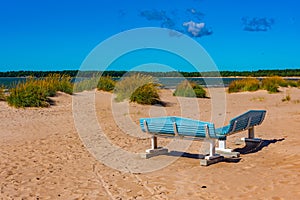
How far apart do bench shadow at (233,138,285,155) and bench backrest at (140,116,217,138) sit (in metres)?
1.63

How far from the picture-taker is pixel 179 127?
8.45 m

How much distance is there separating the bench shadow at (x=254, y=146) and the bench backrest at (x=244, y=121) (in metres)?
0.52

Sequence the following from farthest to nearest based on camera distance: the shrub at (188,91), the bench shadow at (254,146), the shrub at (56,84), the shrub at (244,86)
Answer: the shrub at (244,86) < the shrub at (188,91) < the shrub at (56,84) < the bench shadow at (254,146)

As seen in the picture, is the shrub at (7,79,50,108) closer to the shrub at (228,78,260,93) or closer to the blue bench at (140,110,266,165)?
the blue bench at (140,110,266,165)

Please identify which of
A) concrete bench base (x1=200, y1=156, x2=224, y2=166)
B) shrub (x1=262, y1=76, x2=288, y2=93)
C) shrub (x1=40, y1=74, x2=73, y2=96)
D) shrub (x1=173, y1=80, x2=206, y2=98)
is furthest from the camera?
shrub (x1=262, y1=76, x2=288, y2=93)

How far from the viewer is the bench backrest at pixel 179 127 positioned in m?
8.12

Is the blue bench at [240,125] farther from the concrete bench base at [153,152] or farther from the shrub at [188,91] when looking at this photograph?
the shrub at [188,91]

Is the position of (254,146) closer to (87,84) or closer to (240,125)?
(240,125)

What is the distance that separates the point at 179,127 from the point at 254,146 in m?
2.51

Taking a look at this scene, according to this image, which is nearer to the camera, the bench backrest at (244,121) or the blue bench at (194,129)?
the blue bench at (194,129)

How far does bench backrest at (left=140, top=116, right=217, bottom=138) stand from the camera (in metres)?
8.12

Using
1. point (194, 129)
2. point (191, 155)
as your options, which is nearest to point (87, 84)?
point (191, 155)

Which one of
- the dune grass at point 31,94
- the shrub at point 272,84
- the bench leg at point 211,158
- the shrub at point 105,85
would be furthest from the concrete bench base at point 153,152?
the shrub at point 272,84

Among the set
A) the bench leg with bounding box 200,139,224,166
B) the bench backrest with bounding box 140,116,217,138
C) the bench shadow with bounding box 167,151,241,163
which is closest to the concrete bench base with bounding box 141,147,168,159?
the bench shadow with bounding box 167,151,241,163
